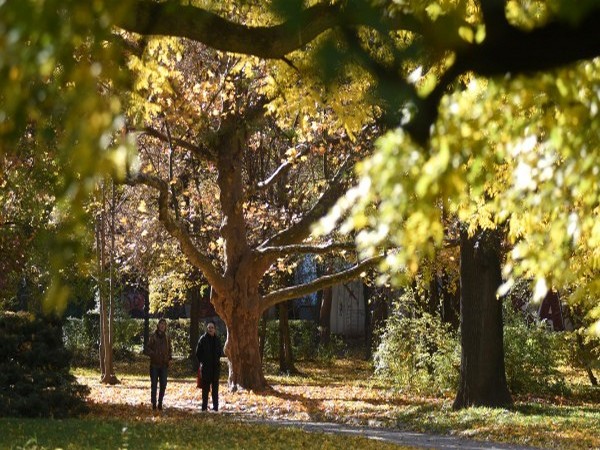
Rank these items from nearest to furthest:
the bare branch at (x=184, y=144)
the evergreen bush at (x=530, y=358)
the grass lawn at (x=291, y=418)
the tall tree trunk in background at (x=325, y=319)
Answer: the grass lawn at (x=291, y=418)
the bare branch at (x=184, y=144)
the evergreen bush at (x=530, y=358)
the tall tree trunk in background at (x=325, y=319)

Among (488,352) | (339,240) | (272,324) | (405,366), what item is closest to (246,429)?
(488,352)

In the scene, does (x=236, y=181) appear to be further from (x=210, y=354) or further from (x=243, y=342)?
(x=210, y=354)

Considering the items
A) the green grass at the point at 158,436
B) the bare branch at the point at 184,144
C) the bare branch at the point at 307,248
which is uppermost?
the bare branch at the point at 184,144

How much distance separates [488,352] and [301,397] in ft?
19.2

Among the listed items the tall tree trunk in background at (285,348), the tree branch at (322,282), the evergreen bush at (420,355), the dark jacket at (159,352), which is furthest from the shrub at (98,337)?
the dark jacket at (159,352)

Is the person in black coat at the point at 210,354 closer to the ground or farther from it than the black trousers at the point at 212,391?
farther from it

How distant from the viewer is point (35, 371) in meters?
19.1

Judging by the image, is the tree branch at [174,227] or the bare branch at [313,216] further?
the bare branch at [313,216]

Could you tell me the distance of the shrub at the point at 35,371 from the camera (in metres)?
18.8

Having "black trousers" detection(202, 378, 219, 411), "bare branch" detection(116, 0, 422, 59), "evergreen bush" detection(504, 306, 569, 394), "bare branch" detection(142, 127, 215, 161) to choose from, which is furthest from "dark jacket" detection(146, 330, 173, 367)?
"bare branch" detection(116, 0, 422, 59)

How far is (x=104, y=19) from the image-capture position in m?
3.47

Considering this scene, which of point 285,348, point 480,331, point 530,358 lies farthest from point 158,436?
point 285,348

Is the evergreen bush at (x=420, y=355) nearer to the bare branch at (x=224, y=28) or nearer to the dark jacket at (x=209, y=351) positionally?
the dark jacket at (x=209, y=351)

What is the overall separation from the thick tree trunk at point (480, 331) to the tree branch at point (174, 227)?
671cm
